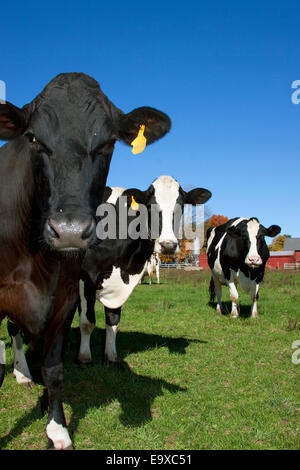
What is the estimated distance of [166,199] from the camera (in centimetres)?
528

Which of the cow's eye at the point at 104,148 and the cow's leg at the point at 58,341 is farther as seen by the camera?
the cow's leg at the point at 58,341

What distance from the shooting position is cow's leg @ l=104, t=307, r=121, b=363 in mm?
5543

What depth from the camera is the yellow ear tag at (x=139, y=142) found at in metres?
3.35

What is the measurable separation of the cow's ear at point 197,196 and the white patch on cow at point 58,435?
3634mm

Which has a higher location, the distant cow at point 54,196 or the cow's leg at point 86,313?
the distant cow at point 54,196

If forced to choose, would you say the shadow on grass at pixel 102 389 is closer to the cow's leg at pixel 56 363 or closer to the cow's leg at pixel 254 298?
the cow's leg at pixel 56 363

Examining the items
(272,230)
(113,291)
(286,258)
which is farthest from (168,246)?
(286,258)

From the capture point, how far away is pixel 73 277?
3.45 metres

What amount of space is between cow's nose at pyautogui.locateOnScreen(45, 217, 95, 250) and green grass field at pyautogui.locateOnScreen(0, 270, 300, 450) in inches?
77.0

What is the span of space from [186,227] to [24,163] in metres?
3.14

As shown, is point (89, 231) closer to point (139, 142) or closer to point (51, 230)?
point (51, 230)

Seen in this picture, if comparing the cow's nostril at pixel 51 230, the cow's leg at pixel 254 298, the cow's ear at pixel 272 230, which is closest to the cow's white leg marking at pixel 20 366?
the cow's nostril at pixel 51 230
